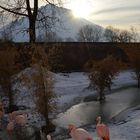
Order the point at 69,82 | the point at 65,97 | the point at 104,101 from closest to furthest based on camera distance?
the point at 104,101 < the point at 65,97 < the point at 69,82

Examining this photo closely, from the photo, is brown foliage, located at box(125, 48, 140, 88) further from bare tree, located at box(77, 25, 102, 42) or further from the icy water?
bare tree, located at box(77, 25, 102, 42)

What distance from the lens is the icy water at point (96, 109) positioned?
48.9ft

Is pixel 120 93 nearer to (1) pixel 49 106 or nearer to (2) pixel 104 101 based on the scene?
(2) pixel 104 101

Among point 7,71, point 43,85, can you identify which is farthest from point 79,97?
point 43,85

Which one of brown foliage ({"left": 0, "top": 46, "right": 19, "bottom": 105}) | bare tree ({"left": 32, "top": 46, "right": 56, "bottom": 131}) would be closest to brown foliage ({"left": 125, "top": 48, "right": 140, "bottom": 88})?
brown foliage ({"left": 0, "top": 46, "right": 19, "bottom": 105})

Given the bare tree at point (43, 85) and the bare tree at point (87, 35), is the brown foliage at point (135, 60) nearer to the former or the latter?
the bare tree at point (43, 85)

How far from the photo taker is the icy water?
1492 cm

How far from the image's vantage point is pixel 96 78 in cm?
2050

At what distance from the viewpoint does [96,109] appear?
17.1 m

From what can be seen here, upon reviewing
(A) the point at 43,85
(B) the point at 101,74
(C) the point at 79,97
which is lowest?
(C) the point at 79,97

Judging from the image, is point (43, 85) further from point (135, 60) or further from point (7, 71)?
point (135, 60)

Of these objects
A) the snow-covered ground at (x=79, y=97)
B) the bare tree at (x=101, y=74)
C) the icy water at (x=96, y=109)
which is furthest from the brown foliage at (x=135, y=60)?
the bare tree at (x=101, y=74)

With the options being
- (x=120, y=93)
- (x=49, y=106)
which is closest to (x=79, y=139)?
(x=49, y=106)

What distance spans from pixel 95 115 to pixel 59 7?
8291 millimetres
